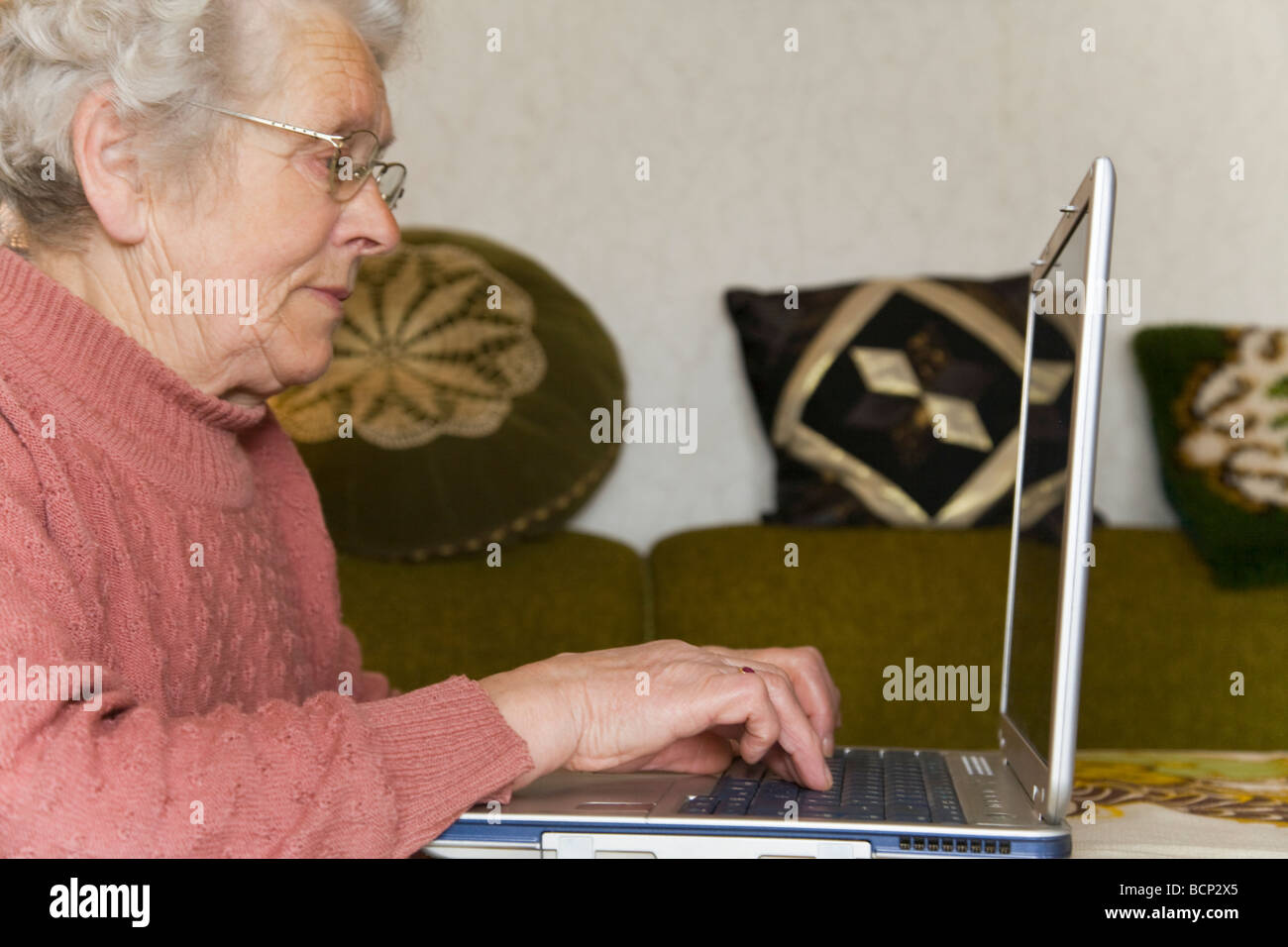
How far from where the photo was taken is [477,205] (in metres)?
2.28

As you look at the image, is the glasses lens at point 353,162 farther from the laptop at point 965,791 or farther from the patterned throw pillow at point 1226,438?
the patterned throw pillow at point 1226,438

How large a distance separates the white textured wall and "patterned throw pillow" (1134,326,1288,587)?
220 mm

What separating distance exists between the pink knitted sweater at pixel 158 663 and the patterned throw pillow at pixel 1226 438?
4.72 ft

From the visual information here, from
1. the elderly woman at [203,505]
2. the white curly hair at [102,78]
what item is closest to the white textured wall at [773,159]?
the elderly woman at [203,505]

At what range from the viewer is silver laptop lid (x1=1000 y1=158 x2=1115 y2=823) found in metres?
0.76

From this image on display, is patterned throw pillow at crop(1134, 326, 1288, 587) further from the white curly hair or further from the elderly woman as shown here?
the white curly hair

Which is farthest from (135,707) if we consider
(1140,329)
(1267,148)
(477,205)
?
(1267,148)

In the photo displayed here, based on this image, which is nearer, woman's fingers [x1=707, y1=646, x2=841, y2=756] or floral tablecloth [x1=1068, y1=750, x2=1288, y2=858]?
floral tablecloth [x1=1068, y1=750, x2=1288, y2=858]

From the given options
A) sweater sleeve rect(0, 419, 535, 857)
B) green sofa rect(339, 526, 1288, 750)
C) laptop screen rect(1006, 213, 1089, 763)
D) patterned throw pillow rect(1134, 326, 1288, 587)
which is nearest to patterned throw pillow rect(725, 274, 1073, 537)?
green sofa rect(339, 526, 1288, 750)

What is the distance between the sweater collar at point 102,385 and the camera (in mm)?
881

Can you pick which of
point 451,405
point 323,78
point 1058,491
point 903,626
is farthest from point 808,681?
point 451,405

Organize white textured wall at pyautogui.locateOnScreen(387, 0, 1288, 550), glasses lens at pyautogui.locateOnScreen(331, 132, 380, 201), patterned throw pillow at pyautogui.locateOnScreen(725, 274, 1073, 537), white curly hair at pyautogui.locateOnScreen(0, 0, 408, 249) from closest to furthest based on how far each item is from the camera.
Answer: white curly hair at pyautogui.locateOnScreen(0, 0, 408, 249)
glasses lens at pyautogui.locateOnScreen(331, 132, 380, 201)
patterned throw pillow at pyautogui.locateOnScreen(725, 274, 1073, 537)
white textured wall at pyautogui.locateOnScreen(387, 0, 1288, 550)

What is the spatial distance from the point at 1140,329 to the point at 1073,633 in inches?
60.1
